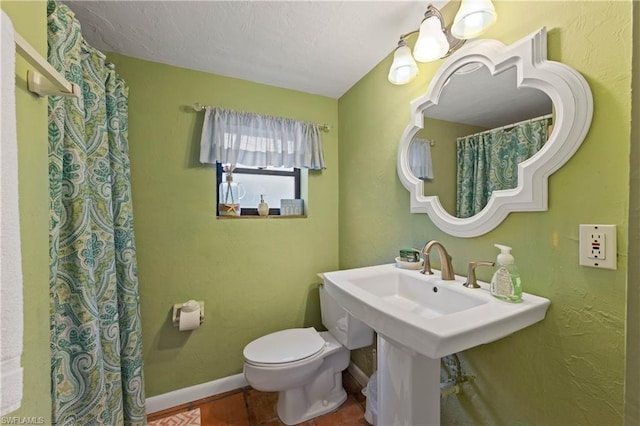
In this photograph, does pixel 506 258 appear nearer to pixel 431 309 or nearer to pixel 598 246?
pixel 598 246

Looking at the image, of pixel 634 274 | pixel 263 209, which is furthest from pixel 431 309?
pixel 263 209

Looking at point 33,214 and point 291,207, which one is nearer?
point 33,214

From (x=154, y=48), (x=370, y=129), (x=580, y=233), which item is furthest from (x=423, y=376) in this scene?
(x=154, y=48)

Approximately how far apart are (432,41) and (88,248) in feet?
5.44

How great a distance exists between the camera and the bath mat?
1.40m

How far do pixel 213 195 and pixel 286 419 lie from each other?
4.63 feet

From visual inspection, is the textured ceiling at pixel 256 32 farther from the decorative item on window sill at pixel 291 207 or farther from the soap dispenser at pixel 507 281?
the soap dispenser at pixel 507 281

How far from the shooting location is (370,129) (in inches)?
63.1

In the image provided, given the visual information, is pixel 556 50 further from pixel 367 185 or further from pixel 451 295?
pixel 367 185

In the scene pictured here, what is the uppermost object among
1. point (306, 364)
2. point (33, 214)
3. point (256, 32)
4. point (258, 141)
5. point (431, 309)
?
point (256, 32)

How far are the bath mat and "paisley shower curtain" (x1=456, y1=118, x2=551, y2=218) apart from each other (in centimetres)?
185

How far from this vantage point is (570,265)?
2.43ft

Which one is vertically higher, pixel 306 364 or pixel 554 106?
pixel 554 106

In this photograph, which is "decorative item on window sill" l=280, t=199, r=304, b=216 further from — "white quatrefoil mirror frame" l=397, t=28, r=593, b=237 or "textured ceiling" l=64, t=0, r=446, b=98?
"white quatrefoil mirror frame" l=397, t=28, r=593, b=237
